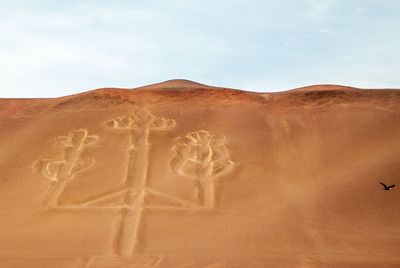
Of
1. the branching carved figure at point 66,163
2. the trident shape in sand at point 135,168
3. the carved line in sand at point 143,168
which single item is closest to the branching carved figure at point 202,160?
the carved line in sand at point 143,168

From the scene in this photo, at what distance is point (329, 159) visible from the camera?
9812 mm

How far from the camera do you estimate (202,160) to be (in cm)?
981

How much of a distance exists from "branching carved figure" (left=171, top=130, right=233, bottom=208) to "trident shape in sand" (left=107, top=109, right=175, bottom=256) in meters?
0.71

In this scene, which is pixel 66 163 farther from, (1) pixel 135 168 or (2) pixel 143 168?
(2) pixel 143 168

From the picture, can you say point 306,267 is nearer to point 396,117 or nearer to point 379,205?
point 379,205

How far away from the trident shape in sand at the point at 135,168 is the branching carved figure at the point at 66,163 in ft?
2.71

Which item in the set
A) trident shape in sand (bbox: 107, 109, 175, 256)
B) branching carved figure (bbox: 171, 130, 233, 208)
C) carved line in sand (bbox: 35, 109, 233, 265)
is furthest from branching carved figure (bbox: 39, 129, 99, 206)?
branching carved figure (bbox: 171, 130, 233, 208)

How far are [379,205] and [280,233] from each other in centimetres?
215

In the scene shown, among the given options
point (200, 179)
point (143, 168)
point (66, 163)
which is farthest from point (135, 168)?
point (66, 163)

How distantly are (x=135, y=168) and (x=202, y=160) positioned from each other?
1443 mm

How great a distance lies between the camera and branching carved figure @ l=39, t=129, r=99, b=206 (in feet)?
29.3

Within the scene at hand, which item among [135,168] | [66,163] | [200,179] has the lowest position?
[200,179]

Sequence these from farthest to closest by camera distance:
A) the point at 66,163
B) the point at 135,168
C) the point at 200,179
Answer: the point at 66,163 < the point at 135,168 < the point at 200,179

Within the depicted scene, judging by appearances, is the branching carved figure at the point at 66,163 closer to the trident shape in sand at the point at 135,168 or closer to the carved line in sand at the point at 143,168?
the carved line in sand at the point at 143,168
